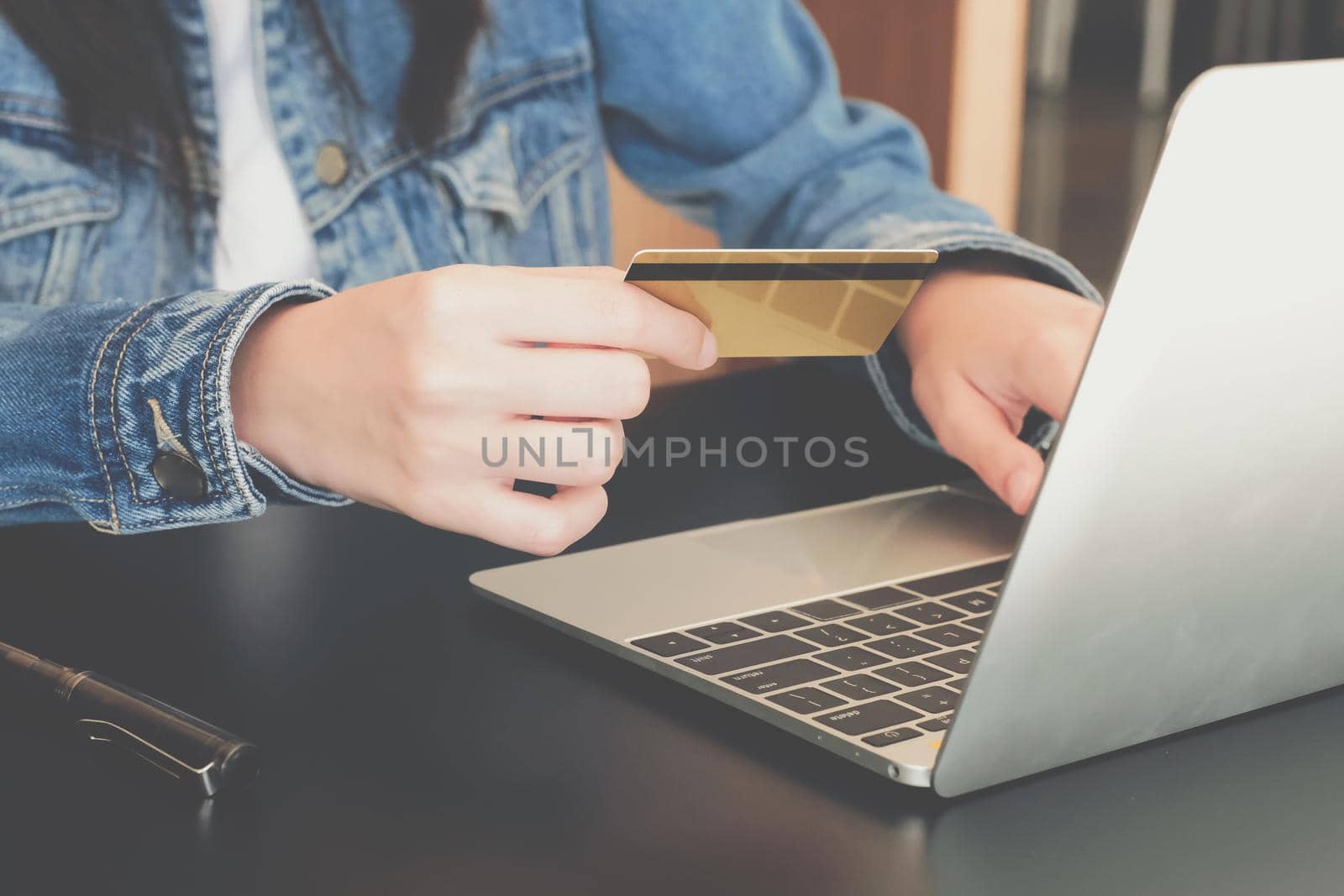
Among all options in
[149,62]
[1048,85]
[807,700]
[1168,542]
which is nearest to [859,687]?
[807,700]

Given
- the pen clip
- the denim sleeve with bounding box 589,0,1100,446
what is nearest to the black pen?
the pen clip

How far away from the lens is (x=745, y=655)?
0.46 metres

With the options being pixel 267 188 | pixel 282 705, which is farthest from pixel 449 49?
pixel 282 705

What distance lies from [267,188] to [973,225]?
A: 0.52 metres

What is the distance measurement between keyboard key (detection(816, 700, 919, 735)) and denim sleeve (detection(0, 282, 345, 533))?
0.24 metres

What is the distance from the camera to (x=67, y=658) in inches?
19.2

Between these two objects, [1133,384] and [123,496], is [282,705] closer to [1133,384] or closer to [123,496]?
A: [123,496]

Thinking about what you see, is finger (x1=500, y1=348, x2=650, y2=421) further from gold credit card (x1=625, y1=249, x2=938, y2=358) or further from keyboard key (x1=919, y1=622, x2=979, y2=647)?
keyboard key (x1=919, y1=622, x2=979, y2=647)

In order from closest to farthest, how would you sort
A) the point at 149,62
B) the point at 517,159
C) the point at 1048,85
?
the point at 149,62, the point at 517,159, the point at 1048,85

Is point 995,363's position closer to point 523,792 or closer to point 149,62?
point 523,792

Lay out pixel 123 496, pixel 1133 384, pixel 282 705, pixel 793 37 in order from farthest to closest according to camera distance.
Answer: pixel 793 37 < pixel 123 496 < pixel 282 705 < pixel 1133 384

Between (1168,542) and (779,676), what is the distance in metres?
0.15

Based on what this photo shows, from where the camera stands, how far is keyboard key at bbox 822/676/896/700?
417 millimetres

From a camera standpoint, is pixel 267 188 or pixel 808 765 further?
pixel 267 188
